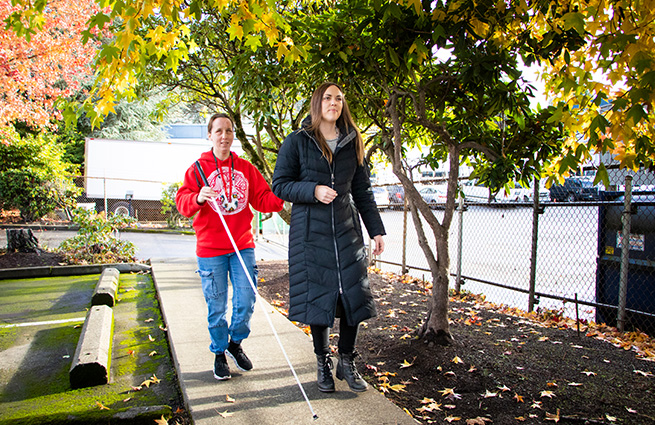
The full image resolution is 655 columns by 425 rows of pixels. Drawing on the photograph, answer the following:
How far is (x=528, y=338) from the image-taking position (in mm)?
4484

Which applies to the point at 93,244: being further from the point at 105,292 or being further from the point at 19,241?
the point at 105,292

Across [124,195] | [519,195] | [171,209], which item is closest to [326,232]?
[519,195]

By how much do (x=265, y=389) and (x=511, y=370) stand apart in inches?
79.4

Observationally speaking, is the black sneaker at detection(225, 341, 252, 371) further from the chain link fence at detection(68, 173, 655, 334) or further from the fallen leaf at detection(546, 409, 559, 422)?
the chain link fence at detection(68, 173, 655, 334)

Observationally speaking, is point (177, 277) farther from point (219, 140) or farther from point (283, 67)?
point (219, 140)

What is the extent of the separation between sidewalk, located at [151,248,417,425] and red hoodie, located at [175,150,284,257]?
36.3 inches

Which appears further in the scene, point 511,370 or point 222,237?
point 511,370

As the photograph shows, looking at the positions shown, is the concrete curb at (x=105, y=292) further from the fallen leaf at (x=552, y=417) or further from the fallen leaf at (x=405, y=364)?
the fallen leaf at (x=552, y=417)

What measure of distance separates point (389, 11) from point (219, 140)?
4.87 feet

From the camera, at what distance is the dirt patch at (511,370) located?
293cm

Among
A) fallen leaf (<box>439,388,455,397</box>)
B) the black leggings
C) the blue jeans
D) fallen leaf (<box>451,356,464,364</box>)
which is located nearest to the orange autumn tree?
the blue jeans

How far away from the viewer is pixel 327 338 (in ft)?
9.86

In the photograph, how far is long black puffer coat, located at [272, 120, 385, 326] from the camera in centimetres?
287

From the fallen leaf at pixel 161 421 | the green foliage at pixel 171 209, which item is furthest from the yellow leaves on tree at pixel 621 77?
the green foliage at pixel 171 209
